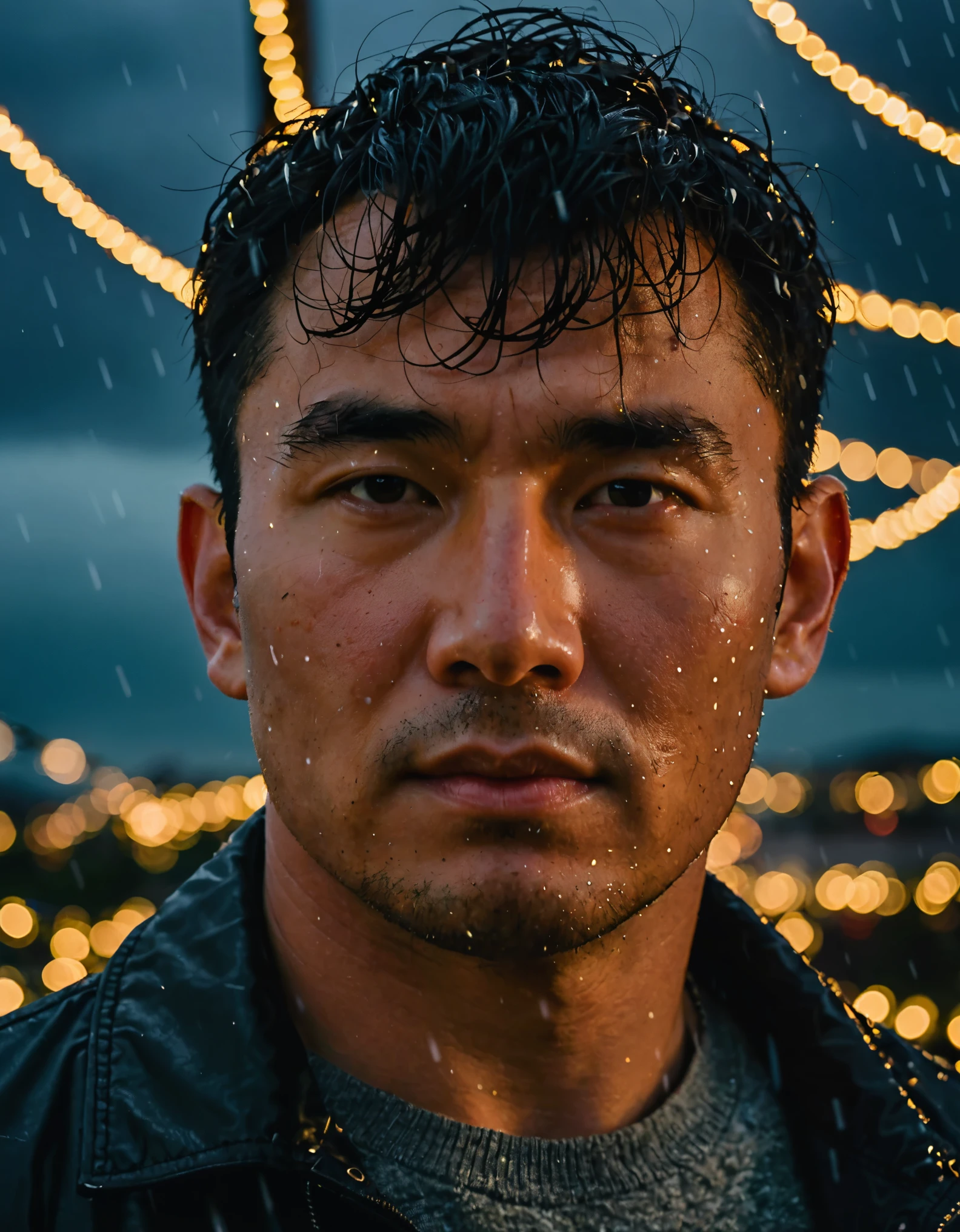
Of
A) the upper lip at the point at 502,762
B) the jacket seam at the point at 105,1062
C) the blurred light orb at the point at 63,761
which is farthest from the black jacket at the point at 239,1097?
the blurred light orb at the point at 63,761

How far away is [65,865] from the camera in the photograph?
11.5 metres

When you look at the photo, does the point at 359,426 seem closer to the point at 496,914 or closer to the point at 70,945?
the point at 496,914

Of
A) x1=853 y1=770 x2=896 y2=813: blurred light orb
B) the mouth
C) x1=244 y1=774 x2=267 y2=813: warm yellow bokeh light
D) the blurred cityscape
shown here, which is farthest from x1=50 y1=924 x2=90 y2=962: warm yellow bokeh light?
x1=853 y1=770 x2=896 y2=813: blurred light orb

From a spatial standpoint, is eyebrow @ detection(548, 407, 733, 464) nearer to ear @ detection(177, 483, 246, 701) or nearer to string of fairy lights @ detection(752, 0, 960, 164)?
ear @ detection(177, 483, 246, 701)

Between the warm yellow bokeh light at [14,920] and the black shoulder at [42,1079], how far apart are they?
20.7 ft

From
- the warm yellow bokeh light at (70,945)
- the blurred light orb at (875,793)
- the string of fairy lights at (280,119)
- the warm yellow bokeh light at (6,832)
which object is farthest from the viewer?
the blurred light orb at (875,793)

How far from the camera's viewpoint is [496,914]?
5.87ft

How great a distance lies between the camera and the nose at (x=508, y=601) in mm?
1746

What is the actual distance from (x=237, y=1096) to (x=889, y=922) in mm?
9582

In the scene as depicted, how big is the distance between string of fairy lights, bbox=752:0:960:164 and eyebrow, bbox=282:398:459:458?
3.28 meters

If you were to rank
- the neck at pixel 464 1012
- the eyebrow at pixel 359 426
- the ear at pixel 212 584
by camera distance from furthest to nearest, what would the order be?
the ear at pixel 212 584
the neck at pixel 464 1012
the eyebrow at pixel 359 426

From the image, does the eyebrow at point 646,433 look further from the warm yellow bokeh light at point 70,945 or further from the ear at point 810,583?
the warm yellow bokeh light at point 70,945

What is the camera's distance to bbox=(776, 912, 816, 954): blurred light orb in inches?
370

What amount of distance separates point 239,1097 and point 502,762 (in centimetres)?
73
